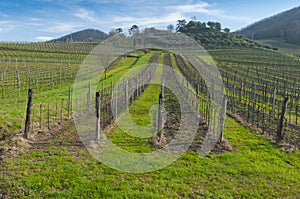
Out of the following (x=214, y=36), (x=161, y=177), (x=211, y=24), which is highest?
(x=211, y=24)

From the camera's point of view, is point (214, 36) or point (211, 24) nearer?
point (214, 36)

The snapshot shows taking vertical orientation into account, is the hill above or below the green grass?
above

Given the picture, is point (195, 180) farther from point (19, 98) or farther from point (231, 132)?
point (19, 98)

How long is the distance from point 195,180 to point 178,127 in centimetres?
499

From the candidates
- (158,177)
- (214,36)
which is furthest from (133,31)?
(158,177)

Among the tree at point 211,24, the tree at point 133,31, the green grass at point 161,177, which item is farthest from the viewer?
the tree at point 211,24

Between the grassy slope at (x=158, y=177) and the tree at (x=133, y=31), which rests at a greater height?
the tree at (x=133, y=31)

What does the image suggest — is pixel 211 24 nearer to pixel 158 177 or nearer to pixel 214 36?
pixel 214 36

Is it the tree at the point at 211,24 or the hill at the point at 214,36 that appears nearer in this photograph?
the hill at the point at 214,36

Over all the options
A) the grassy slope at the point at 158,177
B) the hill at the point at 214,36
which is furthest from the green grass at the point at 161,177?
the hill at the point at 214,36

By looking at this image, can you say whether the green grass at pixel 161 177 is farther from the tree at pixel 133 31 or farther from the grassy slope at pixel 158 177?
the tree at pixel 133 31

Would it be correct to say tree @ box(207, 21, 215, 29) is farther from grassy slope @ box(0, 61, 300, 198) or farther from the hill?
grassy slope @ box(0, 61, 300, 198)

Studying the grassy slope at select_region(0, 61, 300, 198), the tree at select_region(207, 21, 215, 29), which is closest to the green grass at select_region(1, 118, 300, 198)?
the grassy slope at select_region(0, 61, 300, 198)

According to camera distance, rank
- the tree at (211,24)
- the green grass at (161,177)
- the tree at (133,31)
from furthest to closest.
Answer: the tree at (211,24) < the tree at (133,31) < the green grass at (161,177)
